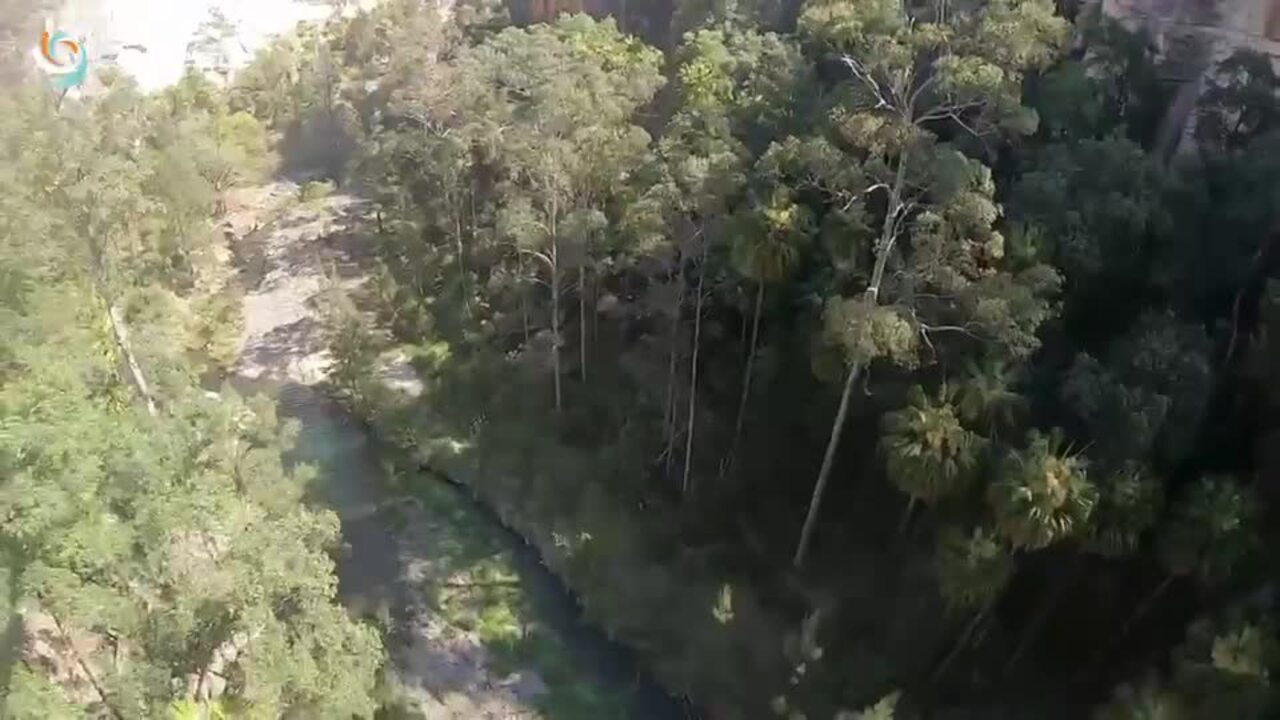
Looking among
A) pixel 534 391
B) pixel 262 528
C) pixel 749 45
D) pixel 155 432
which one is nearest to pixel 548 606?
pixel 534 391

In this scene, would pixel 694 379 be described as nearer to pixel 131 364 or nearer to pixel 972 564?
Result: pixel 972 564

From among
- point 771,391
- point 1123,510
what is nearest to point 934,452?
point 1123,510

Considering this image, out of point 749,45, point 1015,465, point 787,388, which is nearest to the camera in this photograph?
point 1015,465

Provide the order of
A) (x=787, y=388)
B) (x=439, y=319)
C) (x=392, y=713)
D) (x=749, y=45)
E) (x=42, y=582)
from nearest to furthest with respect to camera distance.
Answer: (x=42, y=582), (x=392, y=713), (x=787, y=388), (x=749, y=45), (x=439, y=319)

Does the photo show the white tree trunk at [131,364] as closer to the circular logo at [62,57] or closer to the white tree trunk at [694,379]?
the white tree trunk at [694,379]

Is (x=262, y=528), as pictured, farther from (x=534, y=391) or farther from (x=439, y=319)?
(x=439, y=319)
